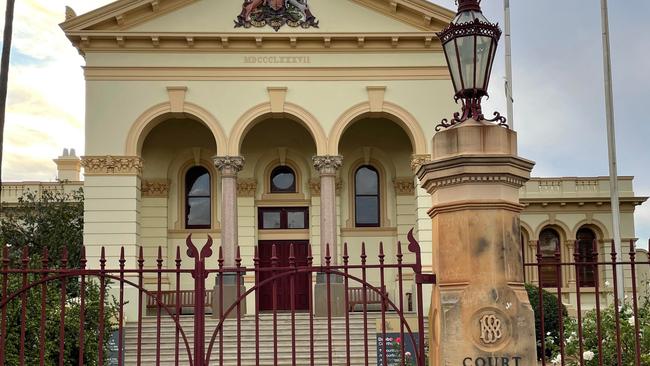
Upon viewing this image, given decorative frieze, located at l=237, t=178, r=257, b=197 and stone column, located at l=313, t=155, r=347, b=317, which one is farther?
decorative frieze, located at l=237, t=178, r=257, b=197

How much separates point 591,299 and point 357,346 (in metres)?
16.5

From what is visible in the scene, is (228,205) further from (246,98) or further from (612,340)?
(612,340)

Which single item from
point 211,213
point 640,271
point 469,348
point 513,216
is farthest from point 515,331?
point 640,271

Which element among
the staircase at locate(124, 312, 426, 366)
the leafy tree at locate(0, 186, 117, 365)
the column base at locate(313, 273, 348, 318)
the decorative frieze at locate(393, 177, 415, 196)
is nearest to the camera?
the leafy tree at locate(0, 186, 117, 365)

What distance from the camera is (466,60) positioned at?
6.09m

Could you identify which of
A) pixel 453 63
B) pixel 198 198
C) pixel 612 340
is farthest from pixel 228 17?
pixel 453 63

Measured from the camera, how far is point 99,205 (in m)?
22.9

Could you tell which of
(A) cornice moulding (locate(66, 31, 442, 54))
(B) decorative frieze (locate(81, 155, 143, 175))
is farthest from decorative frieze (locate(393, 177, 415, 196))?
(B) decorative frieze (locate(81, 155, 143, 175))

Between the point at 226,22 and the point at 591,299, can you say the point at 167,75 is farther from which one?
the point at 591,299

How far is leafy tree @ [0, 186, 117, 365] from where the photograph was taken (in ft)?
36.8

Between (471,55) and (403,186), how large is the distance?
20.3m

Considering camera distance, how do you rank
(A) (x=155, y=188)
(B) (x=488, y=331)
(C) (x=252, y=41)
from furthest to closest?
(A) (x=155, y=188) < (C) (x=252, y=41) < (B) (x=488, y=331)

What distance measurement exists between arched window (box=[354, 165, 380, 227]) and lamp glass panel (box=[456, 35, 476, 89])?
67.9 ft

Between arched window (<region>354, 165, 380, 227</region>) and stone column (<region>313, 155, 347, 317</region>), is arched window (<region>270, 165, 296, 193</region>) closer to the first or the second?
arched window (<region>354, 165, 380, 227</region>)
